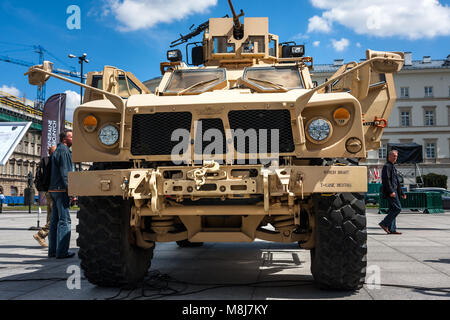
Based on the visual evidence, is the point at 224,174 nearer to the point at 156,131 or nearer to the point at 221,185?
the point at 221,185

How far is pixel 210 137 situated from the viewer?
4434 millimetres

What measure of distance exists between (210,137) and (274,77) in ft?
6.01

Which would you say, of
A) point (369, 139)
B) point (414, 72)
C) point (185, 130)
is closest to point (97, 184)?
point (185, 130)

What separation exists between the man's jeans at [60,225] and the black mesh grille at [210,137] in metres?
3.48

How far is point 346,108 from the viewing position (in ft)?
14.2

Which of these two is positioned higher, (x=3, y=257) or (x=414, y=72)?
(x=414, y=72)

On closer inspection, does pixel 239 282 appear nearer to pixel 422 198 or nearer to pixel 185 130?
pixel 185 130

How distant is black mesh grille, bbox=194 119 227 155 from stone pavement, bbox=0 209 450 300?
1.40m

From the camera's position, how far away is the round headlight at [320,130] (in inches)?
170

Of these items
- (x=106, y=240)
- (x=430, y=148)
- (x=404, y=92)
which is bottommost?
(x=106, y=240)

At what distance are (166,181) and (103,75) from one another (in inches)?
92.7

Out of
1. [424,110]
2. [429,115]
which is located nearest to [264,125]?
[424,110]

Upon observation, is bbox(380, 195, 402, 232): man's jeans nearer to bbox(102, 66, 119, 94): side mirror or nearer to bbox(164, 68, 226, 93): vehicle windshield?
bbox(164, 68, 226, 93): vehicle windshield

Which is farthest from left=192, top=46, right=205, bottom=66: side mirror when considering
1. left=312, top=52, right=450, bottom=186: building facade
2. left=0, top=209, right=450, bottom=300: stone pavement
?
left=312, top=52, right=450, bottom=186: building facade
